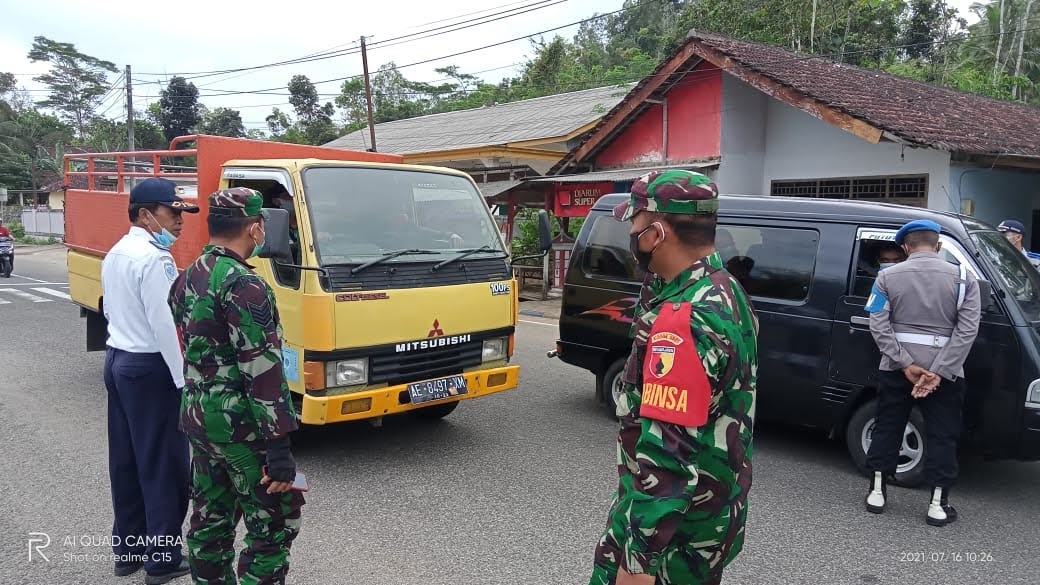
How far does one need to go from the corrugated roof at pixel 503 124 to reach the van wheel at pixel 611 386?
10.2 meters

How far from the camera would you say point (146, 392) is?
341cm

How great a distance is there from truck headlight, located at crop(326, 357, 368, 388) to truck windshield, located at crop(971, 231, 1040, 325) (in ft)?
13.1

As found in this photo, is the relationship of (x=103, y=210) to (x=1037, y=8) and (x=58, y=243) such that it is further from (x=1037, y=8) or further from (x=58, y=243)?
(x=1037, y=8)

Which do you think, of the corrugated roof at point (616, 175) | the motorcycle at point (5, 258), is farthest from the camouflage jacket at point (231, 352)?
the motorcycle at point (5, 258)

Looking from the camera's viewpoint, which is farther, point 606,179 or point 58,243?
point 58,243

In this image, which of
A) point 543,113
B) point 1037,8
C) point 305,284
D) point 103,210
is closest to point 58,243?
point 543,113

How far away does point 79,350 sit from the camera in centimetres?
927

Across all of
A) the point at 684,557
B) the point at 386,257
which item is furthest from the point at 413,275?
the point at 684,557

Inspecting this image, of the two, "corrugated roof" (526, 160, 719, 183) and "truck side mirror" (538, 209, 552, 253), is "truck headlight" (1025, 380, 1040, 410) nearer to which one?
"truck side mirror" (538, 209, 552, 253)

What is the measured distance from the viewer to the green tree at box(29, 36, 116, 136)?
59.3 metres

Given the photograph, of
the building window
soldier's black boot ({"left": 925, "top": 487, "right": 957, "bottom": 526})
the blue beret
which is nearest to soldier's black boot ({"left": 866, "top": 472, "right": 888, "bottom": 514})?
soldier's black boot ({"left": 925, "top": 487, "right": 957, "bottom": 526})

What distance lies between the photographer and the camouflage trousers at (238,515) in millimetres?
2873

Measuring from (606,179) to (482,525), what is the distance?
9.41 meters

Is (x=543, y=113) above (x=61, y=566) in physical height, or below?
above
